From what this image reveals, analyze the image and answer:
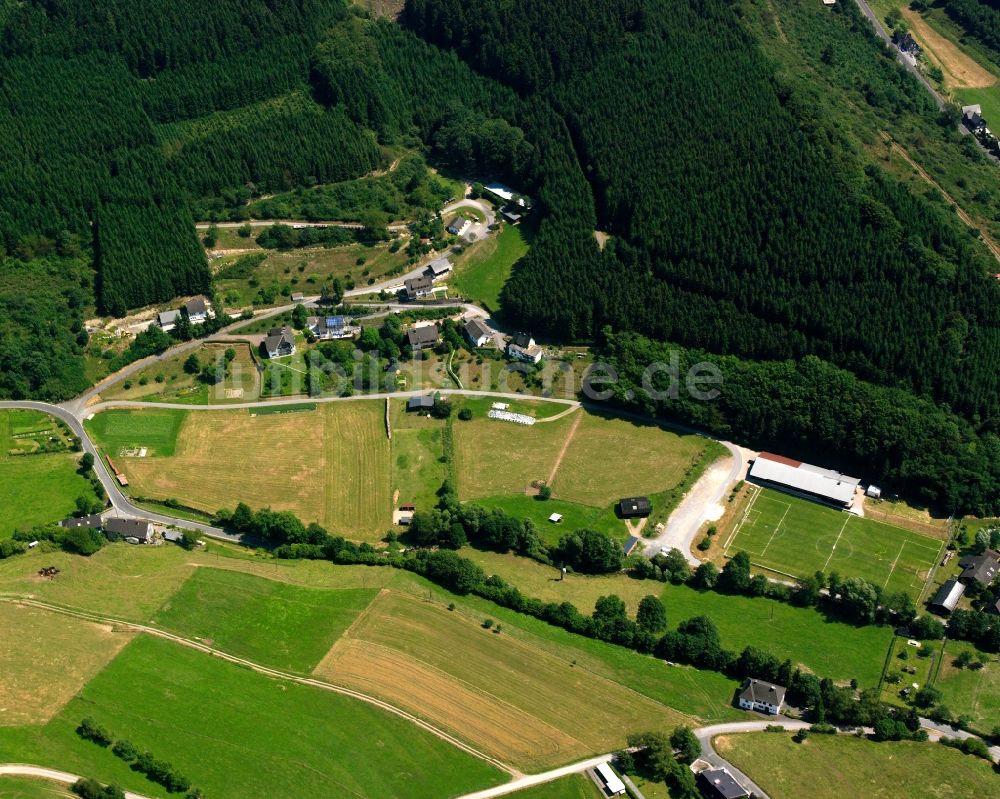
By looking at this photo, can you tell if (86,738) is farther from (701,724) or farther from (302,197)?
(302,197)

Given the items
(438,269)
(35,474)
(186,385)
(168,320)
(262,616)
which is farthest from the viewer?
(438,269)

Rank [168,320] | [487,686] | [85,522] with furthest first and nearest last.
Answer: [168,320]
[85,522]
[487,686]

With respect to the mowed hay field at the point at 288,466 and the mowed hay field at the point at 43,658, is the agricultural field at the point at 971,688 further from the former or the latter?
the mowed hay field at the point at 43,658

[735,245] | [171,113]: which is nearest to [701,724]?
[735,245]

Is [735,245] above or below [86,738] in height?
above

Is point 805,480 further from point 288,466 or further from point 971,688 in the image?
point 288,466

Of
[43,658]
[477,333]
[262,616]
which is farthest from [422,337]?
[43,658]
